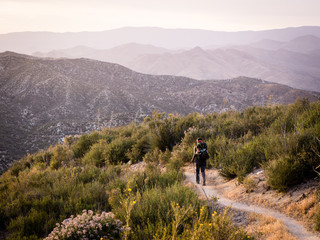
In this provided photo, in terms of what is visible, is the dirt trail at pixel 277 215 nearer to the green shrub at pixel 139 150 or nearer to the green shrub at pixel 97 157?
the green shrub at pixel 139 150

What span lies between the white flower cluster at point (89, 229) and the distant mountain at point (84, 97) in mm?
15818

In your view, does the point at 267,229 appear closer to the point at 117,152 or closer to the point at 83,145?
the point at 117,152

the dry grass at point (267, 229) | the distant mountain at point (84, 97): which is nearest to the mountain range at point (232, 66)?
the distant mountain at point (84, 97)

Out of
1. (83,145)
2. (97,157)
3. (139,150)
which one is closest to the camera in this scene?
(97,157)

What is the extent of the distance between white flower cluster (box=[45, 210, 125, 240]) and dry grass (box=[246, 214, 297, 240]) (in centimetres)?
229

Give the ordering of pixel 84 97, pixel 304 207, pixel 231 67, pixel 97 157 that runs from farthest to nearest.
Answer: pixel 231 67 → pixel 84 97 → pixel 97 157 → pixel 304 207

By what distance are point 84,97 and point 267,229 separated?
37.7 metres

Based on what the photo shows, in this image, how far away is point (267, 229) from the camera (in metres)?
3.72

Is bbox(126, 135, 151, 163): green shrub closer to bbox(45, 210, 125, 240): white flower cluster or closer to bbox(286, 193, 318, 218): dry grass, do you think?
bbox(45, 210, 125, 240): white flower cluster

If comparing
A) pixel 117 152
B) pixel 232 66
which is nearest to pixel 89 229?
Answer: pixel 117 152

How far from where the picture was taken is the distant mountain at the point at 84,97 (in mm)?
26266

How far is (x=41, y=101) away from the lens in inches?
1368

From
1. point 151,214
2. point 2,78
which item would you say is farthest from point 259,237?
point 2,78

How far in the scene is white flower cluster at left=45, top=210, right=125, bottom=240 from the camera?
10.7ft
